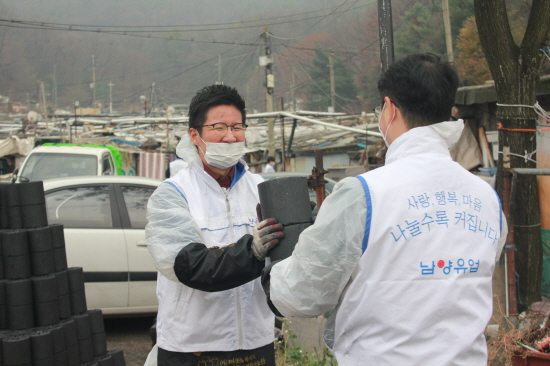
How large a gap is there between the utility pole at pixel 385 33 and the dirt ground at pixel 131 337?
159 inches

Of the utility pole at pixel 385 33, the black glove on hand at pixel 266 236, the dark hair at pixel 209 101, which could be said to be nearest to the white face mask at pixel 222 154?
the dark hair at pixel 209 101

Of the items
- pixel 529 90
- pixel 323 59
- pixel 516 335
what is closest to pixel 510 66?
pixel 529 90

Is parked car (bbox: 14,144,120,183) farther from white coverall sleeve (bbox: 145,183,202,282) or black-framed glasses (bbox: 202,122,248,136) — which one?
white coverall sleeve (bbox: 145,183,202,282)

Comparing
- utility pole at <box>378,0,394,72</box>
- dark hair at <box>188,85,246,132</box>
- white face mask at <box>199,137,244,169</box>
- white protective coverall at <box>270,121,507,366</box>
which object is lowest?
white protective coverall at <box>270,121,507,366</box>

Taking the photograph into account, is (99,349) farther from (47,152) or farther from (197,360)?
(47,152)

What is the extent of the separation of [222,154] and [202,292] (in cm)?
65

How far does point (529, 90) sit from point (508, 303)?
2001 mm

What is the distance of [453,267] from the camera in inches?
63.0

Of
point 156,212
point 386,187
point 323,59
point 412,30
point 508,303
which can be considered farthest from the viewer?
point 323,59

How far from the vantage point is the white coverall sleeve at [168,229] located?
224 centimetres

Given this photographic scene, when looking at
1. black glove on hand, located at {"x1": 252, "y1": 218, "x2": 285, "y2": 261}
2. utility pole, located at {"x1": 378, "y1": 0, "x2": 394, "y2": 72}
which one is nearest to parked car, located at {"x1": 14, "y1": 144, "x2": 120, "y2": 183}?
utility pole, located at {"x1": 378, "y1": 0, "x2": 394, "y2": 72}

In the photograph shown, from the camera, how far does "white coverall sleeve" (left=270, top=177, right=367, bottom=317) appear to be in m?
1.56

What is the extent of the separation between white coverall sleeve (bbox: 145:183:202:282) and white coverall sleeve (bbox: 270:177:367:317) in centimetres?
68

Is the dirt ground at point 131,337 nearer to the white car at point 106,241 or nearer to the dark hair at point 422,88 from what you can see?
the white car at point 106,241
